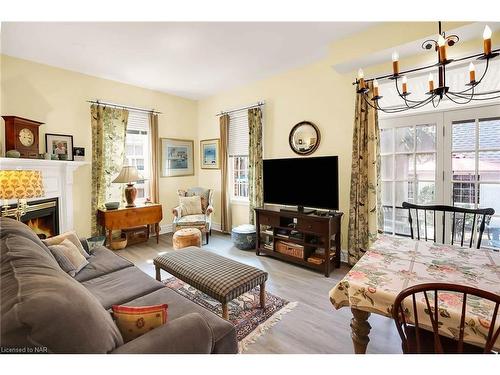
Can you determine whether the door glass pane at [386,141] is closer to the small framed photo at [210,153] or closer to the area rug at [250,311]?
the area rug at [250,311]

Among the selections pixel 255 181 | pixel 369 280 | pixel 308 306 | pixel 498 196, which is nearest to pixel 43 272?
pixel 369 280

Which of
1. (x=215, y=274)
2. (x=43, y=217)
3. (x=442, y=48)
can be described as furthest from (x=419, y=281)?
(x=43, y=217)

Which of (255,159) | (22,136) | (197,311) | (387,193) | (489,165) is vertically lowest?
(197,311)

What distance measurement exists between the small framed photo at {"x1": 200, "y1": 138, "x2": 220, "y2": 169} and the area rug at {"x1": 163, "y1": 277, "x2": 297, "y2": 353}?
2865 millimetres

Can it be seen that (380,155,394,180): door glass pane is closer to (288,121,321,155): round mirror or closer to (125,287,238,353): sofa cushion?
(288,121,321,155): round mirror

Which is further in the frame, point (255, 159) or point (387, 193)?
point (255, 159)

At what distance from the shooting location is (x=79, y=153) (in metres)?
3.73

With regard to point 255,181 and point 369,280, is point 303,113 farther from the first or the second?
point 369,280

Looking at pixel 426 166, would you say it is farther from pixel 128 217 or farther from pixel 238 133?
pixel 128 217

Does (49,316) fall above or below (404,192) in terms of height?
below

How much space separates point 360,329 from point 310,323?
78 cm

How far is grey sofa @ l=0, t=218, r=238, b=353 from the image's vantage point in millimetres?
777

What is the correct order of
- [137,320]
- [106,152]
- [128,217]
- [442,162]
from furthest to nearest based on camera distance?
[106,152], [128,217], [442,162], [137,320]

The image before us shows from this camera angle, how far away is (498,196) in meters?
2.51
